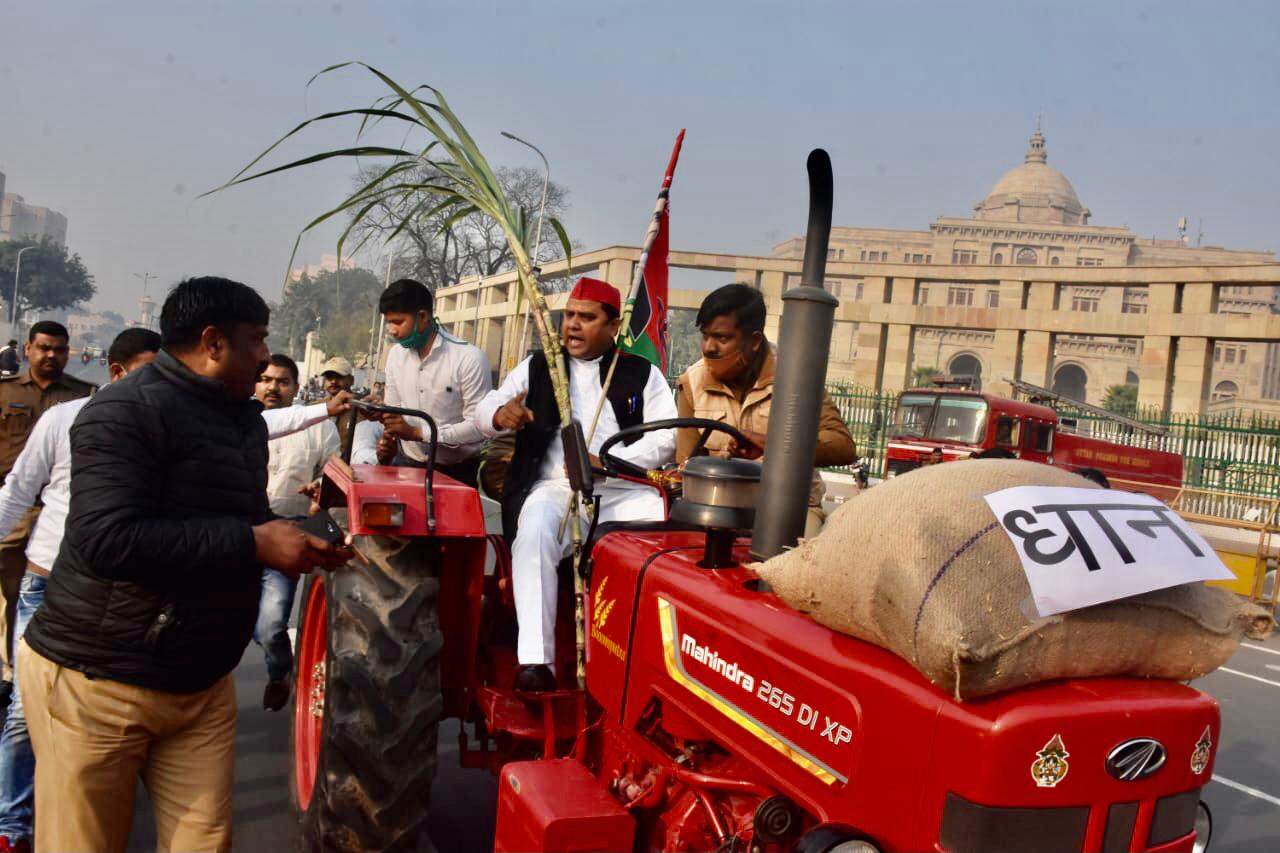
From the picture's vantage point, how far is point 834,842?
192 centimetres

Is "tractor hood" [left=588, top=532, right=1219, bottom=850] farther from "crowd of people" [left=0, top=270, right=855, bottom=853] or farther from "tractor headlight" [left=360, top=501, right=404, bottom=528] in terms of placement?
"tractor headlight" [left=360, top=501, right=404, bottom=528]

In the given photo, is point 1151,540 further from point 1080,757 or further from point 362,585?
point 362,585

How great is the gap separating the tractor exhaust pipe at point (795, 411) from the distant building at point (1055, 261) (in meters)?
63.0

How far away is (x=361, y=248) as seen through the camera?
411 cm

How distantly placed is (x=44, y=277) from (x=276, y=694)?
318ft

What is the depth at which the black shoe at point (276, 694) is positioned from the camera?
5.23 metres

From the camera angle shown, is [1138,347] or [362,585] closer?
[362,585]

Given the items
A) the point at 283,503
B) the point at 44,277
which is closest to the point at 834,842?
the point at 283,503

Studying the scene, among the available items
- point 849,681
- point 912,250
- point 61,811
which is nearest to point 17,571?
point 61,811

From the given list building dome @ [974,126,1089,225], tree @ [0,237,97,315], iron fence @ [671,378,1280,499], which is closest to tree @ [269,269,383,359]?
tree @ [0,237,97,315]

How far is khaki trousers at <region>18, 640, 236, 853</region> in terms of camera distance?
247 cm

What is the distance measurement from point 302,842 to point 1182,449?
26136 mm

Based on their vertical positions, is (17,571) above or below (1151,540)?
below

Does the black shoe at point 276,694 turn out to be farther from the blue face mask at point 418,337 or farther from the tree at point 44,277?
the tree at point 44,277
